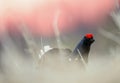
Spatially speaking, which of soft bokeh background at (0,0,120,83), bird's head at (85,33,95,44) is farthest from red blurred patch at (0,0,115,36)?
bird's head at (85,33,95,44)

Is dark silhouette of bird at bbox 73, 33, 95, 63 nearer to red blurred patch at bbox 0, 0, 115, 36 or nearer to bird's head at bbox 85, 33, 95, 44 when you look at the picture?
bird's head at bbox 85, 33, 95, 44

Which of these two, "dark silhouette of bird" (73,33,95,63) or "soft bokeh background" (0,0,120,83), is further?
"dark silhouette of bird" (73,33,95,63)

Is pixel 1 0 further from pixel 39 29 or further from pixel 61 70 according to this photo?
pixel 61 70

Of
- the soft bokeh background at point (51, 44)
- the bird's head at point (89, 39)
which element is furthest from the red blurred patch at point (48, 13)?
the bird's head at point (89, 39)

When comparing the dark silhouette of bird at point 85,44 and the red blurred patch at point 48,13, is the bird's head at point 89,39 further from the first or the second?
the red blurred patch at point 48,13

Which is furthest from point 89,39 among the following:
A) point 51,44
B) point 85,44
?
point 51,44

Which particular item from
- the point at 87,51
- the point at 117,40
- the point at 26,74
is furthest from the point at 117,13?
the point at 87,51

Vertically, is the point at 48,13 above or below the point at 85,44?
above

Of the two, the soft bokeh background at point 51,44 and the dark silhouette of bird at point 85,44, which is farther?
the dark silhouette of bird at point 85,44

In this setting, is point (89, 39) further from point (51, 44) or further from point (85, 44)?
point (51, 44)

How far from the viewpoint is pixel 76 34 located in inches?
139

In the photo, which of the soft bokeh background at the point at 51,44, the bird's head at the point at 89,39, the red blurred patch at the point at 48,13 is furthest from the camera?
the bird's head at the point at 89,39

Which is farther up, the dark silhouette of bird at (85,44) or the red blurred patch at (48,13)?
the red blurred patch at (48,13)

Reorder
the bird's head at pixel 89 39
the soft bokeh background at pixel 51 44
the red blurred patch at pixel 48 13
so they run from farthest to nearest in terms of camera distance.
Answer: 1. the bird's head at pixel 89 39
2. the red blurred patch at pixel 48 13
3. the soft bokeh background at pixel 51 44
